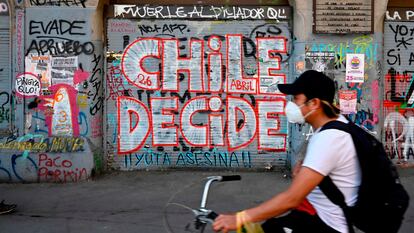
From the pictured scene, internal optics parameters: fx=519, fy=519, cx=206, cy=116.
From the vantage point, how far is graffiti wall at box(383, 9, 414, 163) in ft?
30.3

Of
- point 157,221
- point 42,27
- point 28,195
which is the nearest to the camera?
point 157,221

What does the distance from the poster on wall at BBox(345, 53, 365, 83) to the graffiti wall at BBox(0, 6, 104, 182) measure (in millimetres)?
4374

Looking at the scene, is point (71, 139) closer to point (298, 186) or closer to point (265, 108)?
point (265, 108)

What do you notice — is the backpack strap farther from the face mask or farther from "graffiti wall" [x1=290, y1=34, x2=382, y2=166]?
"graffiti wall" [x1=290, y1=34, x2=382, y2=166]

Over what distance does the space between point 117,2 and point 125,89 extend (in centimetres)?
159

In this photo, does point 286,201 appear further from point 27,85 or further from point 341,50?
point 27,85

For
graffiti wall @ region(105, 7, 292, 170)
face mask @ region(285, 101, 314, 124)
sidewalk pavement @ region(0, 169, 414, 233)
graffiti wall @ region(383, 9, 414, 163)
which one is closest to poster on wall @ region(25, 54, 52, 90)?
graffiti wall @ region(105, 7, 292, 170)

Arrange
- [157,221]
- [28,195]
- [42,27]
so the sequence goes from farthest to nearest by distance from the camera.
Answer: [42,27]
[28,195]
[157,221]

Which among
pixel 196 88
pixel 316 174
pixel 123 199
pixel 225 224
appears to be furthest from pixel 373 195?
pixel 196 88

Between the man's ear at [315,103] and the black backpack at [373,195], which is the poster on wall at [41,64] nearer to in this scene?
the man's ear at [315,103]

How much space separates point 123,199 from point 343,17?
4695 mm

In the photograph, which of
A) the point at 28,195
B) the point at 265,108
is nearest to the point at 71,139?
the point at 28,195

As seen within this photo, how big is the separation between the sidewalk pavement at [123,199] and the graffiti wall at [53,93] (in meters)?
0.38

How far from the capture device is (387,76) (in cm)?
928
